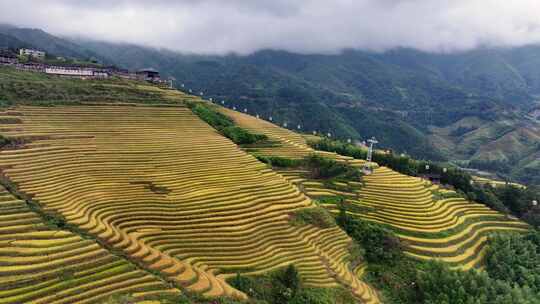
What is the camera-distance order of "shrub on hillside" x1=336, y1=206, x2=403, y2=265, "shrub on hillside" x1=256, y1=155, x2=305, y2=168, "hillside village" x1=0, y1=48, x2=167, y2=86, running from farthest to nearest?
"hillside village" x1=0, y1=48, x2=167, y2=86 → "shrub on hillside" x1=256, y1=155, x2=305, y2=168 → "shrub on hillside" x1=336, y1=206, x2=403, y2=265

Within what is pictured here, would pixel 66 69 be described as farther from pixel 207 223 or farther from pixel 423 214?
pixel 423 214

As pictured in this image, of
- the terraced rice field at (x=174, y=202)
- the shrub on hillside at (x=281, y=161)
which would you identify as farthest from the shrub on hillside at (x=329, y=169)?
the terraced rice field at (x=174, y=202)

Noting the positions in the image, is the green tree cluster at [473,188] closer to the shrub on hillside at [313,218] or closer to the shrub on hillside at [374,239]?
the shrub on hillside at [374,239]

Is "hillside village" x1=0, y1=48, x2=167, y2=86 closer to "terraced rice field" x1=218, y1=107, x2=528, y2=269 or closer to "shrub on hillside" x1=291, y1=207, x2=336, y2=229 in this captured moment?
"terraced rice field" x1=218, y1=107, x2=528, y2=269

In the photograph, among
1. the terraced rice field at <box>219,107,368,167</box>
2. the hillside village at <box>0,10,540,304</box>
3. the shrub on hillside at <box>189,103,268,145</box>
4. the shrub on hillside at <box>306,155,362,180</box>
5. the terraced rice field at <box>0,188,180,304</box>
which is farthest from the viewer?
the shrub on hillside at <box>189,103,268,145</box>

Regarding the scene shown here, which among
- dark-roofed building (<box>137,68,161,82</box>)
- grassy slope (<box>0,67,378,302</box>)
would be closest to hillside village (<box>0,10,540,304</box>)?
grassy slope (<box>0,67,378,302</box>)
